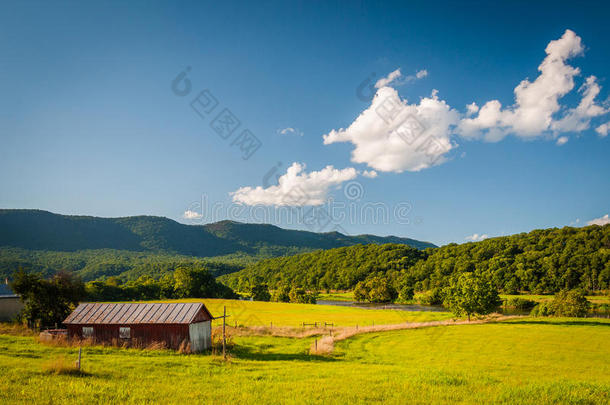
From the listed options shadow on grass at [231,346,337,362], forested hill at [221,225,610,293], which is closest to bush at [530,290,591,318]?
forested hill at [221,225,610,293]

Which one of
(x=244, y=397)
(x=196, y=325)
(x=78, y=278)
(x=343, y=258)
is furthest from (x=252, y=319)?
(x=343, y=258)

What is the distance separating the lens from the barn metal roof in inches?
1120

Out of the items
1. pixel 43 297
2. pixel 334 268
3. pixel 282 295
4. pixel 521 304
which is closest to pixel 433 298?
pixel 521 304

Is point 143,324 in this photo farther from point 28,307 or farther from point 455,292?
point 455,292

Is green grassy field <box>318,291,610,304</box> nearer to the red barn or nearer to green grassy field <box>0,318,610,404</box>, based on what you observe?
green grassy field <box>0,318,610,404</box>

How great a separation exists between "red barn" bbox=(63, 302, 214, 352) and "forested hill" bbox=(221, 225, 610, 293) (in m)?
97.0

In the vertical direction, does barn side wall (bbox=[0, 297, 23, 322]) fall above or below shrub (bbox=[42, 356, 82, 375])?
below

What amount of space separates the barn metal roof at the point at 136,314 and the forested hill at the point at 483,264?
97370mm

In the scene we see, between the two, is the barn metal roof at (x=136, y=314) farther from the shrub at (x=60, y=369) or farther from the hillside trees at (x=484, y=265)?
the hillside trees at (x=484, y=265)

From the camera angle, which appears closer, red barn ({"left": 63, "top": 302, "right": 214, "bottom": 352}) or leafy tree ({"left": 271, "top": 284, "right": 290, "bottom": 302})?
red barn ({"left": 63, "top": 302, "right": 214, "bottom": 352})

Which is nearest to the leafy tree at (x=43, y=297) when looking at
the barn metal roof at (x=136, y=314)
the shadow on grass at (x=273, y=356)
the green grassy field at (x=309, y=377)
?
the barn metal roof at (x=136, y=314)

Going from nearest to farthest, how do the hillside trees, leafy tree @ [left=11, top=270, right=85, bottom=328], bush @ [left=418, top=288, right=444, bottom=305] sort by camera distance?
leafy tree @ [left=11, top=270, right=85, bottom=328] < the hillside trees < bush @ [left=418, top=288, right=444, bottom=305]

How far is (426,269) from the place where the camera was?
419ft

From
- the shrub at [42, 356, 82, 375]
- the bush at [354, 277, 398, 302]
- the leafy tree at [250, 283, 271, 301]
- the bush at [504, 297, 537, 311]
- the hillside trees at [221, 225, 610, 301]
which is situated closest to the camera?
the shrub at [42, 356, 82, 375]
